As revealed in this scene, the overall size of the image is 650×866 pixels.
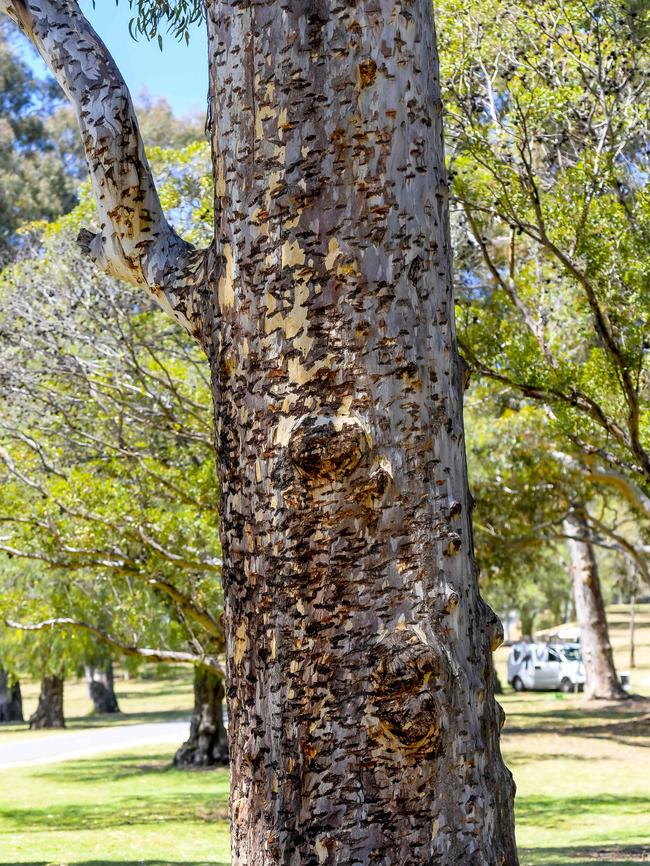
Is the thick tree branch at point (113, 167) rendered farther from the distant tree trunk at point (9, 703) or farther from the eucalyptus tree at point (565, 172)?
the distant tree trunk at point (9, 703)

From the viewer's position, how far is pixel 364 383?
272 centimetres

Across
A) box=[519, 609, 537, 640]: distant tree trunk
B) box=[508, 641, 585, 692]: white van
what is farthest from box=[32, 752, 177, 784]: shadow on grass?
box=[519, 609, 537, 640]: distant tree trunk

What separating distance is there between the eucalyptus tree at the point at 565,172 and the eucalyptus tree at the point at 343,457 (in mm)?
6072

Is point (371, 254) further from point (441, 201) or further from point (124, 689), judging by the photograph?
point (124, 689)

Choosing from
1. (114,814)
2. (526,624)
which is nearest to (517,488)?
(114,814)

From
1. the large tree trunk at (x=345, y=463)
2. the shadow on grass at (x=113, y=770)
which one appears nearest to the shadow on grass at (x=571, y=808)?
the shadow on grass at (x=113, y=770)

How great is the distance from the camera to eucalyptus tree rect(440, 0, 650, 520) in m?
8.97

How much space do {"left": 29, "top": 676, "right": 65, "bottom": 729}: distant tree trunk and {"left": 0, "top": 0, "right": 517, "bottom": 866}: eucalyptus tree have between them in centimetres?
2662

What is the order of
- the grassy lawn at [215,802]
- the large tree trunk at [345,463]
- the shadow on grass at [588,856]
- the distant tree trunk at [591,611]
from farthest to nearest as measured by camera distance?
the distant tree trunk at [591,611], the grassy lawn at [215,802], the shadow on grass at [588,856], the large tree trunk at [345,463]

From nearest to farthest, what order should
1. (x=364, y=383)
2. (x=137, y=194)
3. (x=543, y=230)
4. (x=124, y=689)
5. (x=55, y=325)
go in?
1. (x=364, y=383)
2. (x=137, y=194)
3. (x=543, y=230)
4. (x=55, y=325)
5. (x=124, y=689)

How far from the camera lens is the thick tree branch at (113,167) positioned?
11.4 ft

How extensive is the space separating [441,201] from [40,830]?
1210 cm

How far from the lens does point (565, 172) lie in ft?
29.8

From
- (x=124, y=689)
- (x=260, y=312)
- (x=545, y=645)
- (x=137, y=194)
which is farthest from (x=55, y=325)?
(x=124, y=689)
